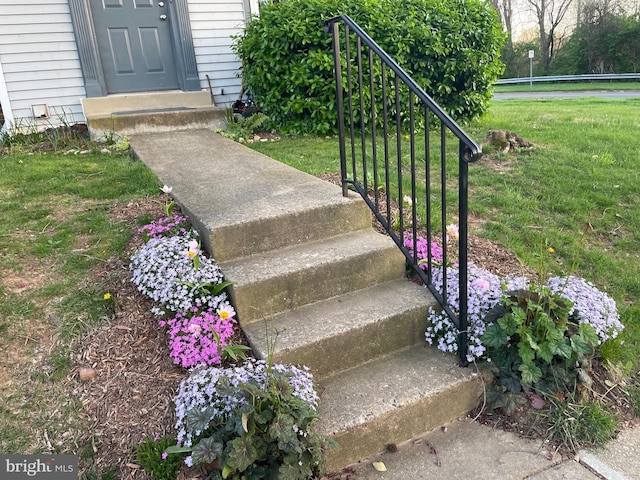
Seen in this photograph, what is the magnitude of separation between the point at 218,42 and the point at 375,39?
224 cm

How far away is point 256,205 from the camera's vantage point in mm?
2787

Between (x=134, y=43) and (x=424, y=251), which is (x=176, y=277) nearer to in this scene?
(x=424, y=251)

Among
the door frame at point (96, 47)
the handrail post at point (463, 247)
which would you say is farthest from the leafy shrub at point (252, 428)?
Answer: the door frame at point (96, 47)

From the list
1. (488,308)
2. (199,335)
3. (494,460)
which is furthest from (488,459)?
(199,335)

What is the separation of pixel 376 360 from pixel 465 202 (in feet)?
2.73

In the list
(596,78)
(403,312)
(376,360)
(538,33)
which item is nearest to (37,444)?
(376,360)

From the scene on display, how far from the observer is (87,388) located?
2039 mm

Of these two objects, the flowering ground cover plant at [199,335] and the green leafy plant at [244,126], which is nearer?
the flowering ground cover plant at [199,335]

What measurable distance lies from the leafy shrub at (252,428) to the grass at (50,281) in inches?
21.1

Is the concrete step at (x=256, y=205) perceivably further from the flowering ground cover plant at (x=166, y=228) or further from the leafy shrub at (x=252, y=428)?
the leafy shrub at (x=252, y=428)

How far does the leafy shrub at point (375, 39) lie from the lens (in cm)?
545

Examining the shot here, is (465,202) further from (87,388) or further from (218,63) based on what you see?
(218,63)

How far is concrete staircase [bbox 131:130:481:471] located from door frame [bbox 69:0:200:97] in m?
3.87

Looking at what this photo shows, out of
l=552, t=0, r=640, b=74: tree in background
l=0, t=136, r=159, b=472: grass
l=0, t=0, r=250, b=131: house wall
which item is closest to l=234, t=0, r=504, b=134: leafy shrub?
l=0, t=0, r=250, b=131: house wall
